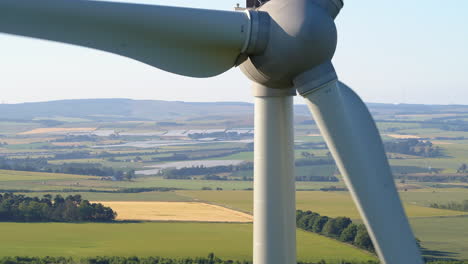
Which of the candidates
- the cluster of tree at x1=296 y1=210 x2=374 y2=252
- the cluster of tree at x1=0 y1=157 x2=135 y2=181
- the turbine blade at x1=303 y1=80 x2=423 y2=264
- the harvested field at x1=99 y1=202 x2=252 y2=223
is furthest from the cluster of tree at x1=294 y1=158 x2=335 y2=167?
the turbine blade at x1=303 y1=80 x2=423 y2=264

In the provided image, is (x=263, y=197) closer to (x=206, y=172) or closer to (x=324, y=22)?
(x=324, y=22)

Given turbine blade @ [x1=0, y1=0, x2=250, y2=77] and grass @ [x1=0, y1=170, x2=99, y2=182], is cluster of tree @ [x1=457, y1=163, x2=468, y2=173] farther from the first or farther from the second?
turbine blade @ [x1=0, y1=0, x2=250, y2=77]

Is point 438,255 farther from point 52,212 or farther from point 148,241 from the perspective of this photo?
point 52,212

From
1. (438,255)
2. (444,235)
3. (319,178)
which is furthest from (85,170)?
(438,255)

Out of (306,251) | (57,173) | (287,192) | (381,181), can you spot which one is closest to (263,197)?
(287,192)

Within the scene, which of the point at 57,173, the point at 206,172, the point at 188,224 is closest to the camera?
the point at 188,224

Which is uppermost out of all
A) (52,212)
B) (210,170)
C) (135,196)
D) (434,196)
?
(210,170)
